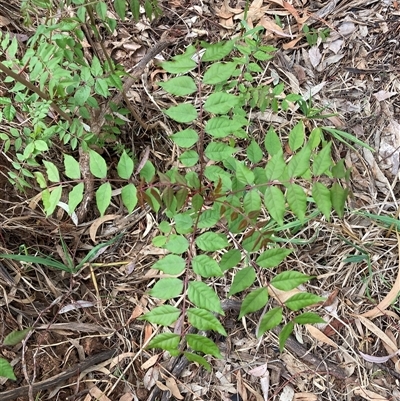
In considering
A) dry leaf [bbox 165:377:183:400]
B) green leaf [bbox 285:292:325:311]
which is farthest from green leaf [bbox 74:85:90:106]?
dry leaf [bbox 165:377:183:400]

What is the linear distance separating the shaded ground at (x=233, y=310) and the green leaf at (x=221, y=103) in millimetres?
801

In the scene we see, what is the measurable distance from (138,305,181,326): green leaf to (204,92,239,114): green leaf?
538 millimetres

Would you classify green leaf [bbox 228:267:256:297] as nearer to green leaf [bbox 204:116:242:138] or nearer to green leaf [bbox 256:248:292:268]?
green leaf [bbox 256:248:292:268]

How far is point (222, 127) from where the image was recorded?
1.25 metres

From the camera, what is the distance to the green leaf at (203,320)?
→ 1039 mm

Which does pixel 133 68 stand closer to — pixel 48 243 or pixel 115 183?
pixel 115 183

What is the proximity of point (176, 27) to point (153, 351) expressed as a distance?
4.99 feet

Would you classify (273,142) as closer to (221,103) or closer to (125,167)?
(221,103)

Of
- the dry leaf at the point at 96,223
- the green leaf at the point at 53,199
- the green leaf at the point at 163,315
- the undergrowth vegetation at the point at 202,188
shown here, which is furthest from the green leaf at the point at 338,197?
the dry leaf at the point at 96,223

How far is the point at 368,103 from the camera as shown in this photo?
6.56ft

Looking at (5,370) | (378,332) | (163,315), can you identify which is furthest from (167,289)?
(378,332)

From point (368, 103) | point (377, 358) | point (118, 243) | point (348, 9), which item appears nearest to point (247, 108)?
point (368, 103)

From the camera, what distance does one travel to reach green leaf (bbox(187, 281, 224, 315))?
1.08 m

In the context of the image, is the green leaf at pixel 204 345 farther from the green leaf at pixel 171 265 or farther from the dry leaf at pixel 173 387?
the dry leaf at pixel 173 387
